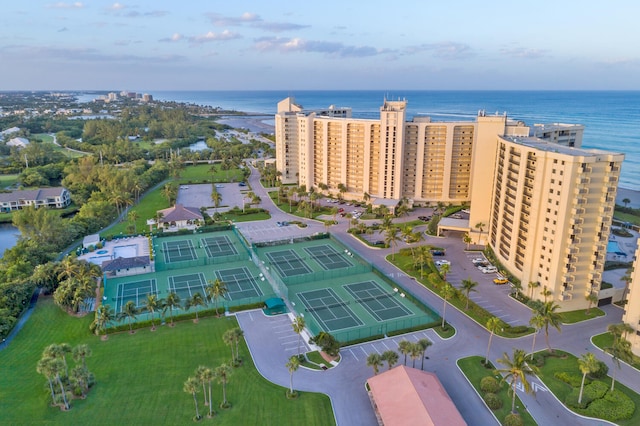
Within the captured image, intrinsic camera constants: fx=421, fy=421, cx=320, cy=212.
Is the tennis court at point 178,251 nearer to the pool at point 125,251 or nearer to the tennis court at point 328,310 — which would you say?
the pool at point 125,251

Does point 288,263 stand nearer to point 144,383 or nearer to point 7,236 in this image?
point 144,383

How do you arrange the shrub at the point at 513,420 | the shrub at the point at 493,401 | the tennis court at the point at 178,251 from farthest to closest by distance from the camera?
1. the tennis court at the point at 178,251
2. the shrub at the point at 493,401
3. the shrub at the point at 513,420

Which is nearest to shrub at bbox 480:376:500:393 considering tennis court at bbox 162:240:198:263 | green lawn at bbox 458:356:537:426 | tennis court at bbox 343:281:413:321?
green lawn at bbox 458:356:537:426

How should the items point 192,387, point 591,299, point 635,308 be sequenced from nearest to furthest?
A: 1. point 192,387
2. point 635,308
3. point 591,299

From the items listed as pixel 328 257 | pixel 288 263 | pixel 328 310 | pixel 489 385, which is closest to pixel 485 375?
pixel 489 385

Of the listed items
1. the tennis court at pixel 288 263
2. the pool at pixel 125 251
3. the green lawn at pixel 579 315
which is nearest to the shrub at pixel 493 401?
the green lawn at pixel 579 315

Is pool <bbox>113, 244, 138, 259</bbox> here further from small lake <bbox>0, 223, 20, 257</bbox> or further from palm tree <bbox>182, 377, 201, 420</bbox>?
palm tree <bbox>182, 377, 201, 420</bbox>

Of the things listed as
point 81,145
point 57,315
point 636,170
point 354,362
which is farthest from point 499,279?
point 81,145
